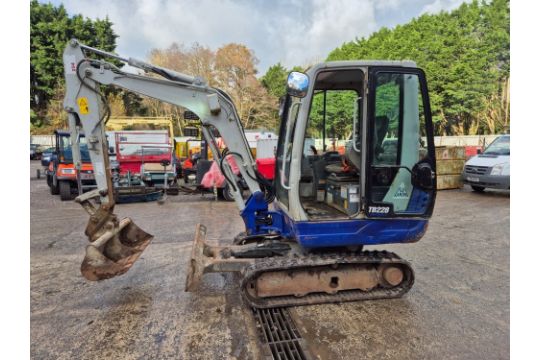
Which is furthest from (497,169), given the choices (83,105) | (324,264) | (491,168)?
(83,105)

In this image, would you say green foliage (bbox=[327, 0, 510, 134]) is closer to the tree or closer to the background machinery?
the tree

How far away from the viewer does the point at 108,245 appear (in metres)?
3.68

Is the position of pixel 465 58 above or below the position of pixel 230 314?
above

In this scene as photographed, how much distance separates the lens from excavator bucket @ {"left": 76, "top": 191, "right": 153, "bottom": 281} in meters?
3.32

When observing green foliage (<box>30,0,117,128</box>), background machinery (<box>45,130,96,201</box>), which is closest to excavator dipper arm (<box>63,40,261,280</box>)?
background machinery (<box>45,130,96,201</box>)

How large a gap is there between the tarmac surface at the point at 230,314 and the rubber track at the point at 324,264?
9 cm

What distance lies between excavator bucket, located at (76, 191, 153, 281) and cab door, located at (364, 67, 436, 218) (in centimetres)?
280

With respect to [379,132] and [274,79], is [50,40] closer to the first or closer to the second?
[274,79]

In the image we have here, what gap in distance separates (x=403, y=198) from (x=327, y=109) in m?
1.57

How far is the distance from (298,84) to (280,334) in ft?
7.79

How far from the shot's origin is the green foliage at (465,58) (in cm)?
Answer: 2662

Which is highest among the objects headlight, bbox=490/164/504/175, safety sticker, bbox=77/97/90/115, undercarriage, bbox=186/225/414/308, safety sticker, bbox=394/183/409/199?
safety sticker, bbox=77/97/90/115

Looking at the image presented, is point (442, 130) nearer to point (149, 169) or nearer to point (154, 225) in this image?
point (149, 169)

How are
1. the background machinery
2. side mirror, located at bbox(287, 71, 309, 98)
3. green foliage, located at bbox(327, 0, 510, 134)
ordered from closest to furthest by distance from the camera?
side mirror, located at bbox(287, 71, 309, 98) → the background machinery → green foliage, located at bbox(327, 0, 510, 134)
